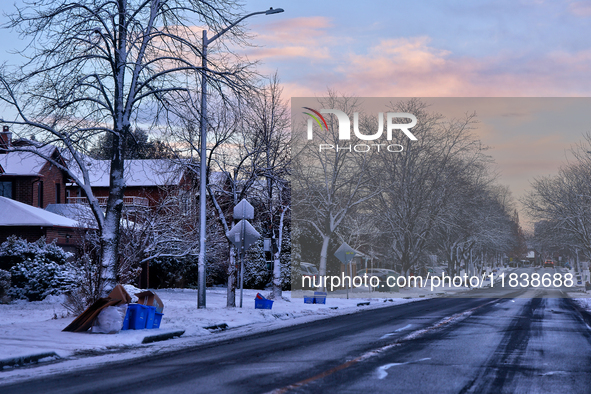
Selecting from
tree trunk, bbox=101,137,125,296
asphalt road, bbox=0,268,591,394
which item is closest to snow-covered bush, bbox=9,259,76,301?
tree trunk, bbox=101,137,125,296

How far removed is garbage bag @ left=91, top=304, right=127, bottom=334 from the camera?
44.4ft

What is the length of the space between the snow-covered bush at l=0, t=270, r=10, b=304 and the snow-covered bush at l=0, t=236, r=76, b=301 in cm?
36

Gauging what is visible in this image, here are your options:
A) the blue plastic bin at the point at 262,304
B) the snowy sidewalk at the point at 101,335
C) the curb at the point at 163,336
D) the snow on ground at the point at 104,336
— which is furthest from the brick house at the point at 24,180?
the curb at the point at 163,336

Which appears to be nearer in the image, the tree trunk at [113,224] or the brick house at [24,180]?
the tree trunk at [113,224]

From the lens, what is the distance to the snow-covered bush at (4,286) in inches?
981

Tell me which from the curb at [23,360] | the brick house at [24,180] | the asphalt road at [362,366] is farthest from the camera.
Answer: the brick house at [24,180]

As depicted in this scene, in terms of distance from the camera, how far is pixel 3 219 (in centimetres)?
3195

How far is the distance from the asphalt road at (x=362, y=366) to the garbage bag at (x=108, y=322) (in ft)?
8.15

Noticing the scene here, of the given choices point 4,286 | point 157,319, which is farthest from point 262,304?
point 4,286

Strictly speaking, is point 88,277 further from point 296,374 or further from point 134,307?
point 296,374

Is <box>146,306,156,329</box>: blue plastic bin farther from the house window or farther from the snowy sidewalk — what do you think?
the house window

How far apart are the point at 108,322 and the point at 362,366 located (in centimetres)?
640

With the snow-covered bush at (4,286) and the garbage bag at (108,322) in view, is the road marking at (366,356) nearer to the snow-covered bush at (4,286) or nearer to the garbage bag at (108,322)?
the garbage bag at (108,322)

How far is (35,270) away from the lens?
26281 mm
